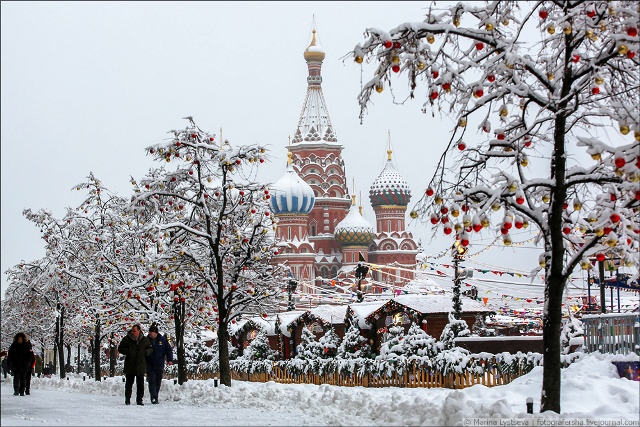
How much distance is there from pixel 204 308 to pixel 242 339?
16402 mm

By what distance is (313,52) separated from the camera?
3981 inches

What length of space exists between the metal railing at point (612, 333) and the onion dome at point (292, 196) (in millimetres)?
74191

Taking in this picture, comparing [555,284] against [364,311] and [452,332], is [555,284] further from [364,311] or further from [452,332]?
[364,311]

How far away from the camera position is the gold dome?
100750 millimetres

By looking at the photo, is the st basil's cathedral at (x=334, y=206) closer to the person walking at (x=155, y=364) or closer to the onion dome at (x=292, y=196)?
the onion dome at (x=292, y=196)

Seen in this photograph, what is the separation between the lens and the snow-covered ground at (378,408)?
10695 mm

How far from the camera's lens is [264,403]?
15.3m

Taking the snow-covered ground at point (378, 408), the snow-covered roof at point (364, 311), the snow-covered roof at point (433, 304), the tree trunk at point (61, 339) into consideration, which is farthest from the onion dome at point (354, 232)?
the snow-covered ground at point (378, 408)

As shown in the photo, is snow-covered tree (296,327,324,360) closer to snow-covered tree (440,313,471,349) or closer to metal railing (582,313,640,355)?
snow-covered tree (440,313,471,349)

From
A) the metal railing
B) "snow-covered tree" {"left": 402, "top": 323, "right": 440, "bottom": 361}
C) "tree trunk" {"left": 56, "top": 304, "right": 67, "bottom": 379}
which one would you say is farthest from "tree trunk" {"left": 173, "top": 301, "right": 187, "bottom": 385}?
the metal railing

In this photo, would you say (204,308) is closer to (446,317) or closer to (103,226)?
(103,226)

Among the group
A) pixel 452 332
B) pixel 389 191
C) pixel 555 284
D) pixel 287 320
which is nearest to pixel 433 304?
pixel 452 332

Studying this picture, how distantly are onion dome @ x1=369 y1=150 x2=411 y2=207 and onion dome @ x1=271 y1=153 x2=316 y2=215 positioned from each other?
8465 mm

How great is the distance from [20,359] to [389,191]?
3145 inches
